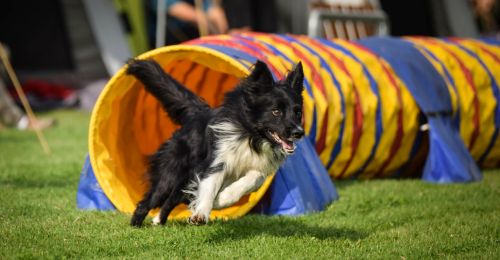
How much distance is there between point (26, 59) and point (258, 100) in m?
11.3

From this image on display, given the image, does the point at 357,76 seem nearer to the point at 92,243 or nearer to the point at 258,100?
the point at 258,100

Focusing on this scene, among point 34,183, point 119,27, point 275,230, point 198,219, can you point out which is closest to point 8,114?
point 119,27

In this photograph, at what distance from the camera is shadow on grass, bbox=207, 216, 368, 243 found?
15.6 ft

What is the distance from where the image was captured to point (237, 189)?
185 inches

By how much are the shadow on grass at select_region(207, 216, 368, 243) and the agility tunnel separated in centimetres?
21

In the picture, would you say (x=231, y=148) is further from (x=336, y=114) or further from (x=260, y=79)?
(x=336, y=114)

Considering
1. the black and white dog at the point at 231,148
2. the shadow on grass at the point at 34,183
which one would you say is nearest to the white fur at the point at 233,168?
the black and white dog at the point at 231,148

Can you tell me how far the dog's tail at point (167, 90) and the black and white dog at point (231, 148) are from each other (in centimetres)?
18

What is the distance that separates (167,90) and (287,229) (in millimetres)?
1353

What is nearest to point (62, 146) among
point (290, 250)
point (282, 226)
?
point (282, 226)

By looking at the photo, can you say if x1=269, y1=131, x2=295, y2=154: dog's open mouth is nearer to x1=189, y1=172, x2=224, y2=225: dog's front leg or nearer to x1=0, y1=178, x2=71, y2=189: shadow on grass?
x1=189, y1=172, x2=224, y2=225: dog's front leg

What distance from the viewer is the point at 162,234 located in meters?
4.64

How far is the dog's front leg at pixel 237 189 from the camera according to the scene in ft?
15.4

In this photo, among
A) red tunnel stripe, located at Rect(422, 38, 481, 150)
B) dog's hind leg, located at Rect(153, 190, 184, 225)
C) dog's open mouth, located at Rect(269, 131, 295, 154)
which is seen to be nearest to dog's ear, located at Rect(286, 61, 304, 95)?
dog's open mouth, located at Rect(269, 131, 295, 154)
